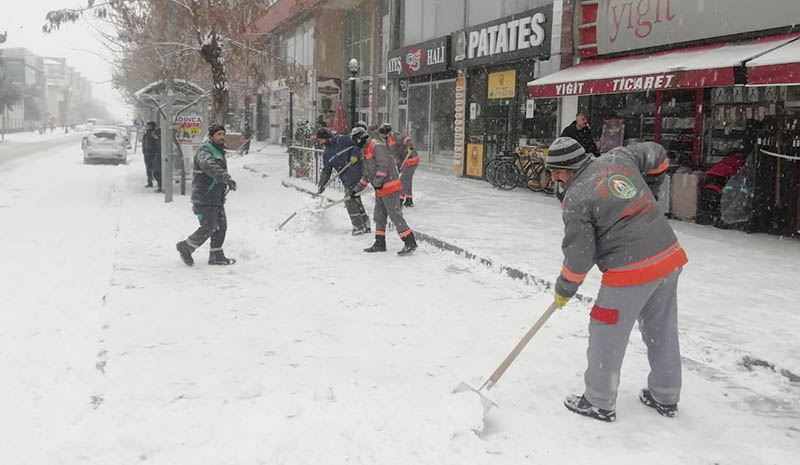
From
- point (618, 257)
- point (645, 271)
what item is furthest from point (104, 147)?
point (645, 271)

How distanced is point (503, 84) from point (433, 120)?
4.42m

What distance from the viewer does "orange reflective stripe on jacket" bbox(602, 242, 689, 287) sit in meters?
3.63

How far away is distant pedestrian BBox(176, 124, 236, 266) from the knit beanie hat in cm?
485

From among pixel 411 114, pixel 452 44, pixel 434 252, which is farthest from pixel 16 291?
pixel 411 114

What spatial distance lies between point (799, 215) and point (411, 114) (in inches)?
583

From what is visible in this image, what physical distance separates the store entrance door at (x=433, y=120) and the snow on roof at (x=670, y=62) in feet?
21.6

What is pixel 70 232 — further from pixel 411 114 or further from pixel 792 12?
pixel 411 114

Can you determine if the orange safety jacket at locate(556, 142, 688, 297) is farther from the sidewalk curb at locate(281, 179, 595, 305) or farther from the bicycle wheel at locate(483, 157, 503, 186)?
the bicycle wheel at locate(483, 157, 503, 186)

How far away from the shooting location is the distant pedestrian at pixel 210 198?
25.7 ft

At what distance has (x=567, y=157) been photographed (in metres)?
3.77

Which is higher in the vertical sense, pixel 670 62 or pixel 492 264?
pixel 670 62

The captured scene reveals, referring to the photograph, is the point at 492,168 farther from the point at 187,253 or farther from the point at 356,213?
the point at 187,253

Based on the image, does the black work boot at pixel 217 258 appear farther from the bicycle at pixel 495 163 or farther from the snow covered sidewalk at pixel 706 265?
the bicycle at pixel 495 163

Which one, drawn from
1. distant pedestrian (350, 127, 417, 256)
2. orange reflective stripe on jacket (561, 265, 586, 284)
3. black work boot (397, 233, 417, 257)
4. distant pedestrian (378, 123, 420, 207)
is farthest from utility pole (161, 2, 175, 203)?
orange reflective stripe on jacket (561, 265, 586, 284)
